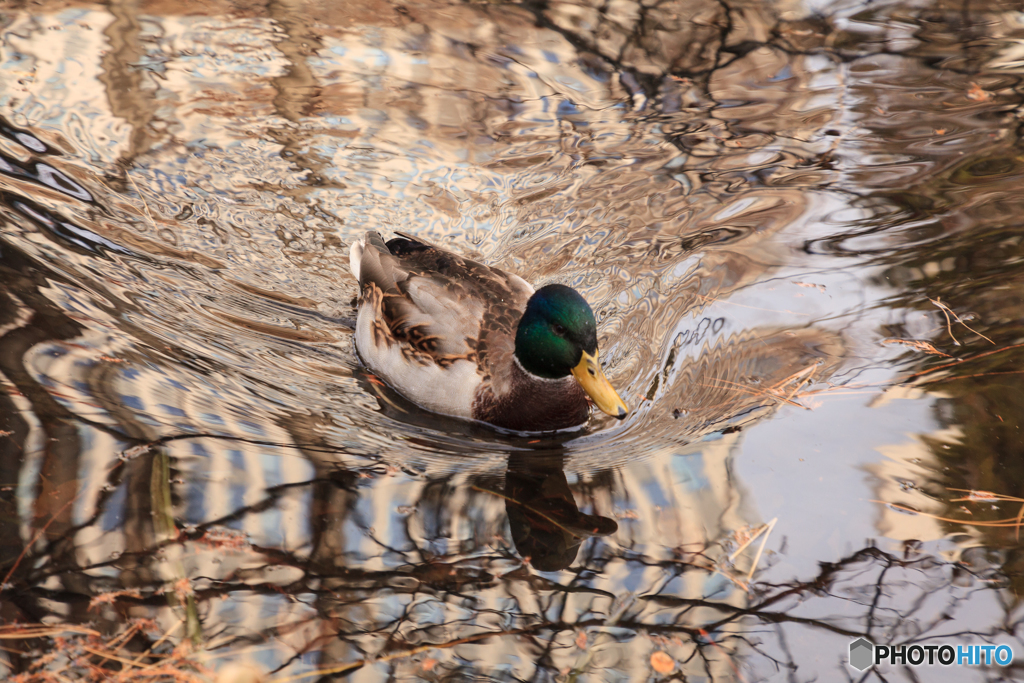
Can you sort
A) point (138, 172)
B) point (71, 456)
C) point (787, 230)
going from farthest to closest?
1. point (138, 172)
2. point (787, 230)
3. point (71, 456)

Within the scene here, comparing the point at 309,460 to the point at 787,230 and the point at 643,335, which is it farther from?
the point at 787,230

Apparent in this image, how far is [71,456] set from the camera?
363 cm

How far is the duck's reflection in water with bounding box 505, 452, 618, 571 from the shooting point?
3586 mm

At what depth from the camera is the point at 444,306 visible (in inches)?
192

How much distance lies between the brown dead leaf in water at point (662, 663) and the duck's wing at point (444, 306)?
1999 millimetres

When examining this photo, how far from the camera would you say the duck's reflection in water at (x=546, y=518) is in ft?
11.8

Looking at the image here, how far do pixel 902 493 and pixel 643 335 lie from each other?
1.83 m

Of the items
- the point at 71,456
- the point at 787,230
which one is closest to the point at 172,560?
the point at 71,456

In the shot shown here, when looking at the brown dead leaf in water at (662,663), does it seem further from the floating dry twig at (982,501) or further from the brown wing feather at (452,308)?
the brown wing feather at (452,308)

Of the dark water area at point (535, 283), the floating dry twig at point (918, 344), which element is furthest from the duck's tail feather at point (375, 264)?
the floating dry twig at point (918, 344)

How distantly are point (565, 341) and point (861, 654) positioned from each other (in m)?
1.98

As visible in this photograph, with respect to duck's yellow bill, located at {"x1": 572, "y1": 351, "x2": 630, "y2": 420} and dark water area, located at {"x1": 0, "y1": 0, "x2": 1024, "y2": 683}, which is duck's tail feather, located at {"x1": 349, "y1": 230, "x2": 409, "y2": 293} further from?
duck's yellow bill, located at {"x1": 572, "y1": 351, "x2": 630, "y2": 420}

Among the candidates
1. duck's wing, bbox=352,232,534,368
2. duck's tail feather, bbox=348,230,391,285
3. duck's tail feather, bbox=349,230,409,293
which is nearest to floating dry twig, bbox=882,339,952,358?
duck's wing, bbox=352,232,534,368

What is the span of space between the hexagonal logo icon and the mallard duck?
1.52m
